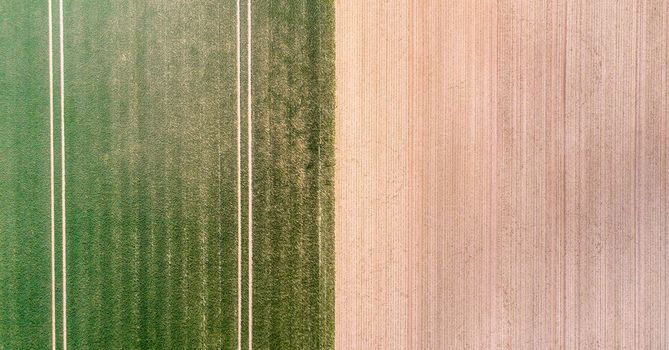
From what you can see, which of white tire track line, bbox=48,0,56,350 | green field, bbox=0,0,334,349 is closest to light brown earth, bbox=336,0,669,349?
green field, bbox=0,0,334,349

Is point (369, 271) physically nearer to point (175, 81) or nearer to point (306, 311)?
point (306, 311)

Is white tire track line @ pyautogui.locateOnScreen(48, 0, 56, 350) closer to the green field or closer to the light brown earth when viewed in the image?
the green field

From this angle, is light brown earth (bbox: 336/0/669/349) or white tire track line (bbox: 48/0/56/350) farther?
light brown earth (bbox: 336/0/669/349)

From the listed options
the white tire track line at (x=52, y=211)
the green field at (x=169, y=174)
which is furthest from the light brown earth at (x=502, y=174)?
the white tire track line at (x=52, y=211)

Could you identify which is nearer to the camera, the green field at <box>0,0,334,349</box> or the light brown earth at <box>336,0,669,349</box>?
the green field at <box>0,0,334,349</box>

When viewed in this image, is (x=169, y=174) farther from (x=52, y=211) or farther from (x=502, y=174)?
(x=502, y=174)
